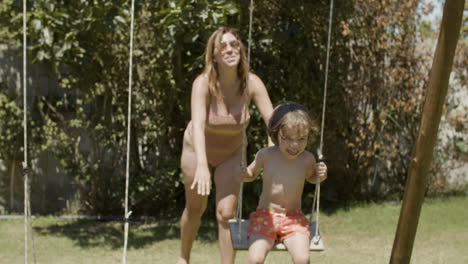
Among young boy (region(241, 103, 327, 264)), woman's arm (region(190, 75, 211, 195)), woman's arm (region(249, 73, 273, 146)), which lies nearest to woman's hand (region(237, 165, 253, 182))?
young boy (region(241, 103, 327, 264))

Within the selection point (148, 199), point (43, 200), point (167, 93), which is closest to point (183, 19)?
point (167, 93)

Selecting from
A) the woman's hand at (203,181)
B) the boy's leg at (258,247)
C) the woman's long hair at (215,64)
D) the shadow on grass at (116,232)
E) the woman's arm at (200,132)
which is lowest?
the shadow on grass at (116,232)

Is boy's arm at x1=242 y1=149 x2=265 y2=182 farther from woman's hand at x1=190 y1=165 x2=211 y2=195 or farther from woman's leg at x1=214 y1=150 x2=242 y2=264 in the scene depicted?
woman's leg at x1=214 y1=150 x2=242 y2=264

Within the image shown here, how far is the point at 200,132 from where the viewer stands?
3.58 metres

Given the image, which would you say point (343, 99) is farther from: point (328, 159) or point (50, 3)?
point (50, 3)

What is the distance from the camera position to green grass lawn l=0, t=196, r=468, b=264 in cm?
572

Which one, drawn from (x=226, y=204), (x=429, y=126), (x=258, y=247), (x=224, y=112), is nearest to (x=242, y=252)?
(x=226, y=204)

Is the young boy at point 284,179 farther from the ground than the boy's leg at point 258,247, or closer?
farther from the ground

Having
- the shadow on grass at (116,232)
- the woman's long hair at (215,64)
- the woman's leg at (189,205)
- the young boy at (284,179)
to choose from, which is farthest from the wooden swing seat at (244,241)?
the shadow on grass at (116,232)

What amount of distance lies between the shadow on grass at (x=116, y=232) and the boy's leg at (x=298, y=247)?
3.22 meters

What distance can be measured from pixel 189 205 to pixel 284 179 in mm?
891

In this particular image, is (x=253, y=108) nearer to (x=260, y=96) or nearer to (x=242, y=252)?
(x=242, y=252)

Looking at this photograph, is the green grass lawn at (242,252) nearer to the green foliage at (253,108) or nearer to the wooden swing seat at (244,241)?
the green foliage at (253,108)

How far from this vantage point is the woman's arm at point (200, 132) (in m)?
3.36
